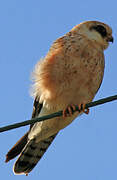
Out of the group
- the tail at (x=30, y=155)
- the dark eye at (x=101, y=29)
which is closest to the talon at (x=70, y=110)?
the tail at (x=30, y=155)

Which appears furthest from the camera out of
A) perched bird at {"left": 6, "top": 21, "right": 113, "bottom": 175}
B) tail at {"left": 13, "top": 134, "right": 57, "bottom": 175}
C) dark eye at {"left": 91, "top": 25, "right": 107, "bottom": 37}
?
dark eye at {"left": 91, "top": 25, "right": 107, "bottom": 37}

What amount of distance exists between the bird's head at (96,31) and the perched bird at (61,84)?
0.02m

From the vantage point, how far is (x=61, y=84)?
15.0 feet

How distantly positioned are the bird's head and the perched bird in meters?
0.02

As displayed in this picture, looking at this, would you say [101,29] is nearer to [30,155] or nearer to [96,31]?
[96,31]

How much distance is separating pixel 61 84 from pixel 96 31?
1251 millimetres

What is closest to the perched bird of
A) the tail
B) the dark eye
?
the tail

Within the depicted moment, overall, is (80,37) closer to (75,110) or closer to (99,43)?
(99,43)

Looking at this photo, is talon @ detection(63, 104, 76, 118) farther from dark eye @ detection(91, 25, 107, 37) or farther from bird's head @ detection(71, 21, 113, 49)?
dark eye @ detection(91, 25, 107, 37)

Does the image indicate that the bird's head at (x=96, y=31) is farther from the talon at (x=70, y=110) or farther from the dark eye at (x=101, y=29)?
the talon at (x=70, y=110)

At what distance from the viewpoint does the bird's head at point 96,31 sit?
5281mm

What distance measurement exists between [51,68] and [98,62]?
579 millimetres

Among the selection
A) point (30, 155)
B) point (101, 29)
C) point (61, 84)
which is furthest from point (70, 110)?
point (101, 29)

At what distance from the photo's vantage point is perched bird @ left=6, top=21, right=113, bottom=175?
4578mm
